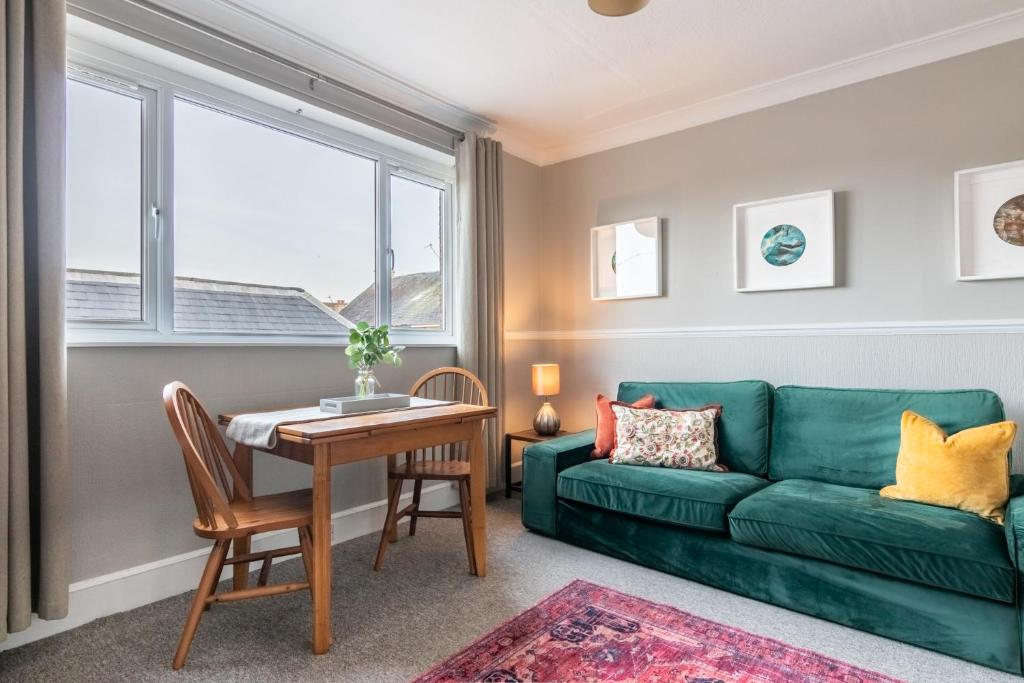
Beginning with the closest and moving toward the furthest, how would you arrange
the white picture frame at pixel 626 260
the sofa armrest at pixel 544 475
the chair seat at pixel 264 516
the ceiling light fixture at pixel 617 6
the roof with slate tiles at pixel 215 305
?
1. the chair seat at pixel 264 516
2. the ceiling light fixture at pixel 617 6
3. the roof with slate tiles at pixel 215 305
4. the sofa armrest at pixel 544 475
5. the white picture frame at pixel 626 260

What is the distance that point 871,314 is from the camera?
2.87 metres

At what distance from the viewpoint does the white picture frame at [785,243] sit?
296 centimetres

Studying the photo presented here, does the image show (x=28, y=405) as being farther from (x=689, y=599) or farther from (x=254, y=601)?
(x=689, y=599)

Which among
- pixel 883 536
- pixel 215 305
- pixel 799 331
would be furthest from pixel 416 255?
pixel 883 536

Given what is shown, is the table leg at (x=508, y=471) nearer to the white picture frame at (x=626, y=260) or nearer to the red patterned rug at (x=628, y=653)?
the white picture frame at (x=626, y=260)

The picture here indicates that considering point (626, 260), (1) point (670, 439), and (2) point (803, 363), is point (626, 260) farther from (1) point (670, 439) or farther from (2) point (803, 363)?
(1) point (670, 439)

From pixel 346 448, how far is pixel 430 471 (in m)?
0.71

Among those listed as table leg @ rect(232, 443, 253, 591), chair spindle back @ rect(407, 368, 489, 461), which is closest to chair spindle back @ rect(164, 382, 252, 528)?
table leg @ rect(232, 443, 253, 591)

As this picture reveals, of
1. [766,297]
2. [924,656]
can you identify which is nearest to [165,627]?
[924,656]

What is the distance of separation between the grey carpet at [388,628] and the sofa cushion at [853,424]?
0.76m

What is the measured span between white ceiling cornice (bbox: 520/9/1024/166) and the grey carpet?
2.62 m

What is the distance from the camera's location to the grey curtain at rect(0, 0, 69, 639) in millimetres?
1817

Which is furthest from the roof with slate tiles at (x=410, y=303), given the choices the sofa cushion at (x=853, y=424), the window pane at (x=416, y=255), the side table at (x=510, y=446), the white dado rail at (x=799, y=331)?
the sofa cushion at (x=853, y=424)

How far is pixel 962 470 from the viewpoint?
2082 millimetres
